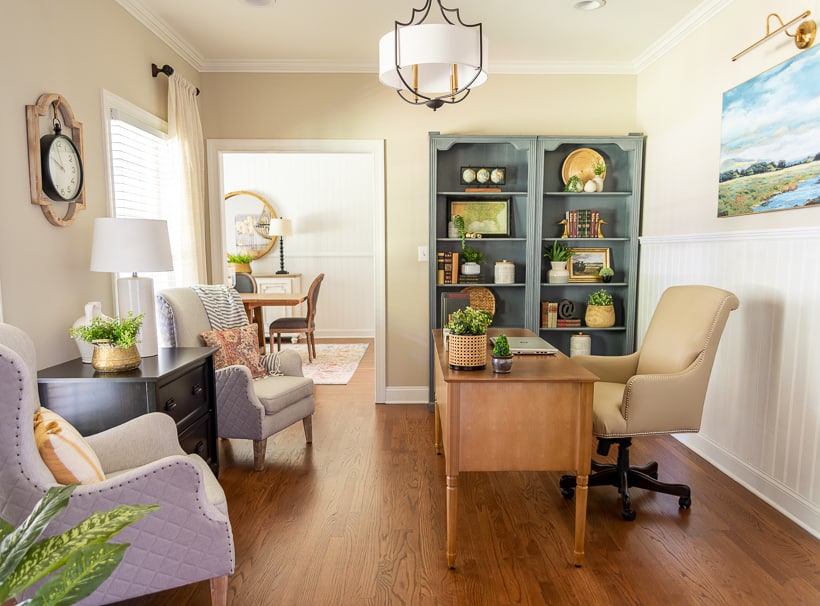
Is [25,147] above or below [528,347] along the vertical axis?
above

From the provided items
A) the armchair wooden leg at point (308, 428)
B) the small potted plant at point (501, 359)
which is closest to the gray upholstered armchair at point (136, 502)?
the small potted plant at point (501, 359)

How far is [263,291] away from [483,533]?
5.40 m

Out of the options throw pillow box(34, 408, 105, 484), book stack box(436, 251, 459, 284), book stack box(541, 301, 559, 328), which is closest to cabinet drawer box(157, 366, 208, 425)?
throw pillow box(34, 408, 105, 484)

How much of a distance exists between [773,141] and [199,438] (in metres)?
3.30

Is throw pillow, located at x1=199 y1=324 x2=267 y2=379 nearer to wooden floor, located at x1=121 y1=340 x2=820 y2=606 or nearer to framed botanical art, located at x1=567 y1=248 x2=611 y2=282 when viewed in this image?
wooden floor, located at x1=121 y1=340 x2=820 y2=606

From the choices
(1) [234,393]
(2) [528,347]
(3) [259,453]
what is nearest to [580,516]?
(2) [528,347]

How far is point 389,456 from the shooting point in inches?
133

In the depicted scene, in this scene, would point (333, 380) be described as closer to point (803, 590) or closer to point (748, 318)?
point (748, 318)

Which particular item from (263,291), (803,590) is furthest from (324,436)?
(263,291)

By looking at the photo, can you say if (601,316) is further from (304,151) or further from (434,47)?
(434,47)

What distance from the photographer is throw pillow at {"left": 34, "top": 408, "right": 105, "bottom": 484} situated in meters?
1.51

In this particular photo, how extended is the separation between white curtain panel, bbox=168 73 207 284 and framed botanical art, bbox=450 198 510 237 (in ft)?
6.74

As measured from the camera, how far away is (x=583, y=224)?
4324mm

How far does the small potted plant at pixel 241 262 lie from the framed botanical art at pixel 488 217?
147 inches
